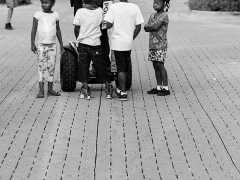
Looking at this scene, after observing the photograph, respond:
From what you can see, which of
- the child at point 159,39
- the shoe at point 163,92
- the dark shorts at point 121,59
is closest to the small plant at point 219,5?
the child at point 159,39

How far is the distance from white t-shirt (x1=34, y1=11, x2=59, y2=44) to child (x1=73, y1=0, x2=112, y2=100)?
33cm

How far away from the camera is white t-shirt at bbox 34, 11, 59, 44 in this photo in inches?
364

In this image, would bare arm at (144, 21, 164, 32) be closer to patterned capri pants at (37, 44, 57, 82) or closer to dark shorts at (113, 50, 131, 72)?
dark shorts at (113, 50, 131, 72)

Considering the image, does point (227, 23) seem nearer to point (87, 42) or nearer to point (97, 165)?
point (87, 42)

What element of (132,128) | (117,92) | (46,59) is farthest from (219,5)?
(132,128)

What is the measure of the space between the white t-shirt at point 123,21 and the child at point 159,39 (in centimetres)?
30

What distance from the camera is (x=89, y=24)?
9.12m

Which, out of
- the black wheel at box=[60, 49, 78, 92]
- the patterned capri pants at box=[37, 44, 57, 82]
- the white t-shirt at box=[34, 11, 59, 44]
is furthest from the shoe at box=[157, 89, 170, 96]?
the white t-shirt at box=[34, 11, 59, 44]

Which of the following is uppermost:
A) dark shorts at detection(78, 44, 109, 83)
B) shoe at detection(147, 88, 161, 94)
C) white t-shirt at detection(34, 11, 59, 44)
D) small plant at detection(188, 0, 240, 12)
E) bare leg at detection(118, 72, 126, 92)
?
white t-shirt at detection(34, 11, 59, 44)

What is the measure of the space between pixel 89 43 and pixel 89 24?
0.28 metres

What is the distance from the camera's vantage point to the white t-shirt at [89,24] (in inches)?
358

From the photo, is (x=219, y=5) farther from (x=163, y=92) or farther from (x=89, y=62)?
(x=89, y=62)

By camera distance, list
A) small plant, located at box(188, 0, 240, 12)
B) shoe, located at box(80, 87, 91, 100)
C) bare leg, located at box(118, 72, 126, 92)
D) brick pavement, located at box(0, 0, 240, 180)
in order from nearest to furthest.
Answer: brick pavement, located at box(0, 0, 240, 180) → bare leg, located at box(118, 72, 126, 92) → shoe, located at box(80, 87, 91, 100) → small plant, located at box(188, 0, 240, 12)

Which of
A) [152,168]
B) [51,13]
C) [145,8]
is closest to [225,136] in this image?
[152,168]
